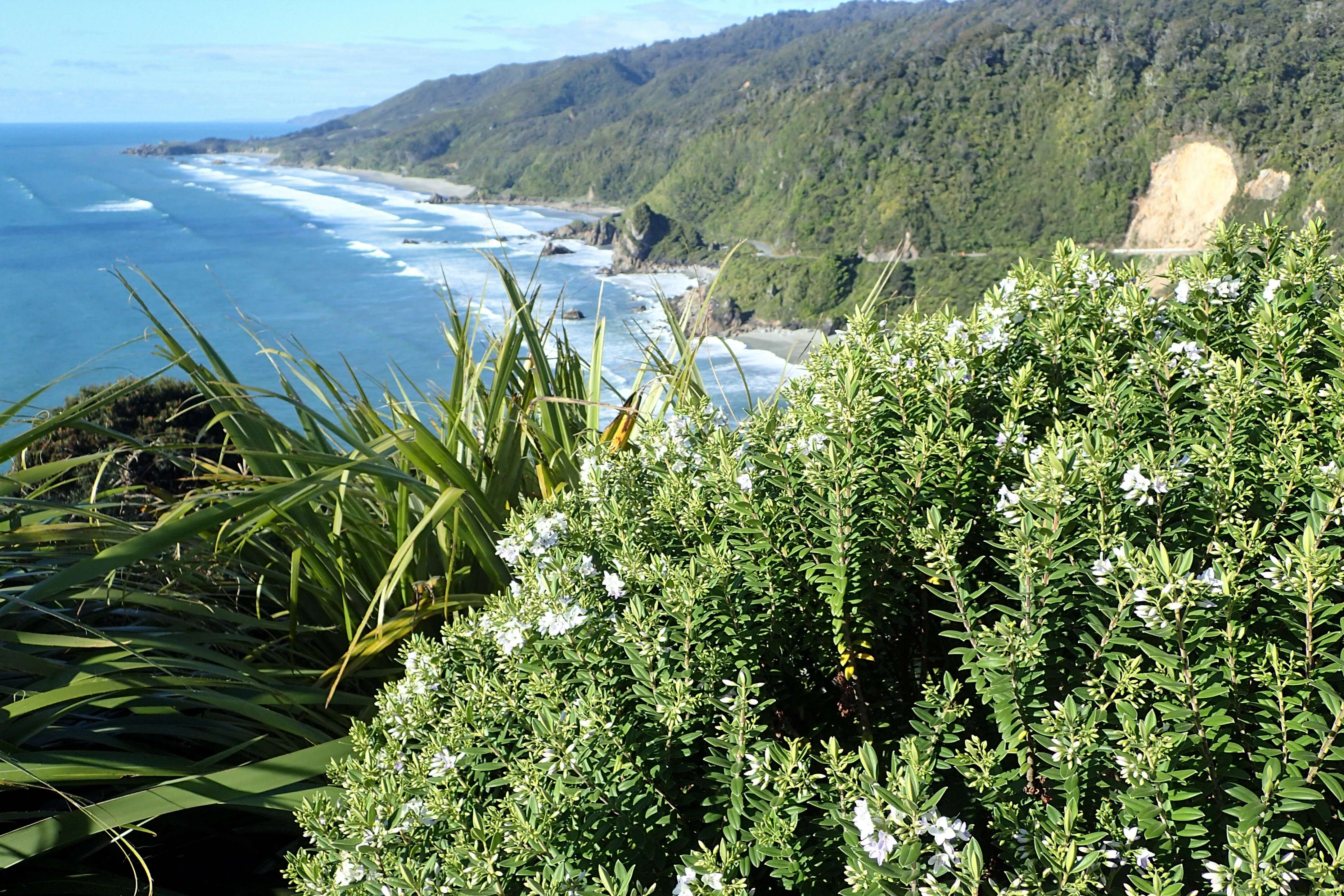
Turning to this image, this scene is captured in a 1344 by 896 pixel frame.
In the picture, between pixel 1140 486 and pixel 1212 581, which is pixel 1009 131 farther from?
pixel 1212 581

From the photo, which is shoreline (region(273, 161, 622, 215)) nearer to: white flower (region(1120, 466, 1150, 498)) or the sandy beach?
the sandy beach

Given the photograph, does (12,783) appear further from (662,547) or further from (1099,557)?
(1099,557)

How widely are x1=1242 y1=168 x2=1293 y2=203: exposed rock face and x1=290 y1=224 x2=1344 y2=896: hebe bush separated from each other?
60229 mm

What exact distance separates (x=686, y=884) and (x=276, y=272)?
5860 centimetres

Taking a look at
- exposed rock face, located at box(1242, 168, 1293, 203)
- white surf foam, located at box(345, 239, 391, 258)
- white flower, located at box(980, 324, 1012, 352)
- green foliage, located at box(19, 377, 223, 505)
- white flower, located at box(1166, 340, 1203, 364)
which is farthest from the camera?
white surf foam, located at box(345, 239, 391, 258)

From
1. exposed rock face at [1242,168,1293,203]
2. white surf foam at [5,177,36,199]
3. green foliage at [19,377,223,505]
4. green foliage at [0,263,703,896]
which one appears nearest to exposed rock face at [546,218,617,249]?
exposed rock face at [1242,168,1293,203]

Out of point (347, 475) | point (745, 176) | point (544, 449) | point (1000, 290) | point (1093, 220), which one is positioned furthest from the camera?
point (745, 176)

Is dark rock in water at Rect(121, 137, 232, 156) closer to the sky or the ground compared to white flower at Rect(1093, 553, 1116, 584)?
closer to the sky

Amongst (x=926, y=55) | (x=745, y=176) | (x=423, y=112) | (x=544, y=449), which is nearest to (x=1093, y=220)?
(x=926, y=55)

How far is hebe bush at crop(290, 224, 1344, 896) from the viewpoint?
89 cm

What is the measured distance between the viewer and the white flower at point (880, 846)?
785mm

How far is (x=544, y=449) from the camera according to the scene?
236cm

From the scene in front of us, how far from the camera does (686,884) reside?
889mm

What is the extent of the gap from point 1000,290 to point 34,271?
65.0 metres
